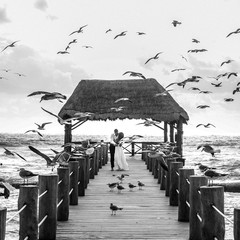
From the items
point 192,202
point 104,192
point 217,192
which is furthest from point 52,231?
point 104,192

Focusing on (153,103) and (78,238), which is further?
(153,103)

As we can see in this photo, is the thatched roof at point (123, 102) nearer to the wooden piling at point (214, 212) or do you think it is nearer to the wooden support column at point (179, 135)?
the wooden support column at point (179, 135)

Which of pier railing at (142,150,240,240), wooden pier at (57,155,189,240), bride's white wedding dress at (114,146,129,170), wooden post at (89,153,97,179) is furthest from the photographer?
bride's white wedding dress at (114,146,129,170)

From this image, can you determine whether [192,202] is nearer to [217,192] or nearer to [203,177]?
[203,177]

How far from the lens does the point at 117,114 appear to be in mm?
28281

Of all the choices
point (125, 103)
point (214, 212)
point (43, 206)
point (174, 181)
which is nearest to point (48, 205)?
point (43, 206)

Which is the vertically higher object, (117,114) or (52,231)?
(117,114)

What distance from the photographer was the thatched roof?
28188 millimetres

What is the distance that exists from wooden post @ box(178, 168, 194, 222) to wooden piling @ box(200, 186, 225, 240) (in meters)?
2.59

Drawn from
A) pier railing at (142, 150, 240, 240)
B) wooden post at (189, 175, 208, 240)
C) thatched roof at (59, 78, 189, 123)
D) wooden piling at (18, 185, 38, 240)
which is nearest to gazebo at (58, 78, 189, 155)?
thatched roof at (59, 78, 189, 123)

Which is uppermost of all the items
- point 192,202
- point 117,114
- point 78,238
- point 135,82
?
point 135,82

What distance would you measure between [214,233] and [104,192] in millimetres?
7367

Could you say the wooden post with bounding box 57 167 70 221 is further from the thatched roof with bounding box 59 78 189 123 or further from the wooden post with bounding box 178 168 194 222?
the thatched roof with bounding box 59 78 189 123

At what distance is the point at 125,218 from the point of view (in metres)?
9.66
